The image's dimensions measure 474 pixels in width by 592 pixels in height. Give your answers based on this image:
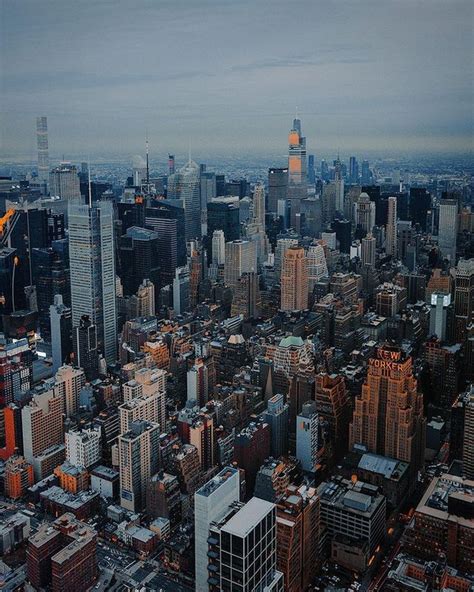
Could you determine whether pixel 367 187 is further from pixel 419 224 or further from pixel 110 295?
pixel 110 295

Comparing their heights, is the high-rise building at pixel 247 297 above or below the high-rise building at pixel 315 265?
below

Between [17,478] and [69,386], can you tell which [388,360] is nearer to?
[69,386]

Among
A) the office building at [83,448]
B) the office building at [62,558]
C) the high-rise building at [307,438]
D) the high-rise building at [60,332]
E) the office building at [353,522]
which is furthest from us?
the high-rise building at [60,332]

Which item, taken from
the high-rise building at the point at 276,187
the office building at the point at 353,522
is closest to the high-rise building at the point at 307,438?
the office building at the point at 353,522

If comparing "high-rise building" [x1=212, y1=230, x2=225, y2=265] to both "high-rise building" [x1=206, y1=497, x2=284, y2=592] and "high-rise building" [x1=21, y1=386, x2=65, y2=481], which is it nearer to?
"high-rise building" [x1=21, y1=386, x2=65, y2=481]

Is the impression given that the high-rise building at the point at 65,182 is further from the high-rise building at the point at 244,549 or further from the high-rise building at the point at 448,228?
the high-rise building at the point at 244,549

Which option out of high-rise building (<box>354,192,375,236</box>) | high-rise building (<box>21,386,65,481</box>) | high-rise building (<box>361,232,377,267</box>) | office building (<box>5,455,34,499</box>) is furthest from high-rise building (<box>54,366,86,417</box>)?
high-rise building (<box>354,192,375,236</box>)
